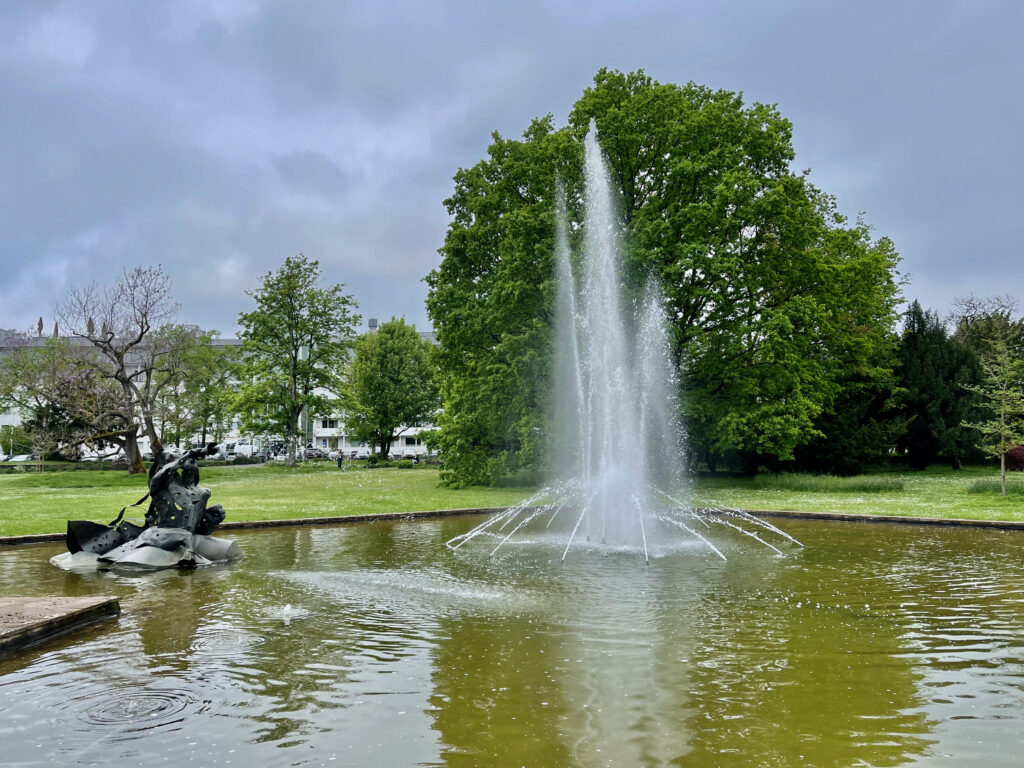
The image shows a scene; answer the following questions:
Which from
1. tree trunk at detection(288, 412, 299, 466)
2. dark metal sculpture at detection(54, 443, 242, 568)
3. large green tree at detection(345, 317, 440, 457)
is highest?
large green tree at detection(345, 317, 440, 457)

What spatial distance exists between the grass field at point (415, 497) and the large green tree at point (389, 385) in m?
22.2

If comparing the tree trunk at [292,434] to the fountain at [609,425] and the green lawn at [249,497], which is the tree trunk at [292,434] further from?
the fountain at [609,425]

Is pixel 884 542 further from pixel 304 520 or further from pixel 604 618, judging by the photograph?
pixel 304 520

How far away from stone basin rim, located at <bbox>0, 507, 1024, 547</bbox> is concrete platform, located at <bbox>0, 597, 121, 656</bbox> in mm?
7211

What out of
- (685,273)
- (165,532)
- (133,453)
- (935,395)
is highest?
(685,273)

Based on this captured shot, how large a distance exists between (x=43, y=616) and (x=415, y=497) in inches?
700

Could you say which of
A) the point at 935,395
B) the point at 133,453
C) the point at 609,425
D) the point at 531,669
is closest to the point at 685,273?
the point at 609,425

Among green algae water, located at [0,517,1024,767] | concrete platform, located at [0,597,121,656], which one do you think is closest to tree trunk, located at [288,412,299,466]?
green algae water, located at [0,517,1024,767]

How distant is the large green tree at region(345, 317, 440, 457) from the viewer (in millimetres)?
59219

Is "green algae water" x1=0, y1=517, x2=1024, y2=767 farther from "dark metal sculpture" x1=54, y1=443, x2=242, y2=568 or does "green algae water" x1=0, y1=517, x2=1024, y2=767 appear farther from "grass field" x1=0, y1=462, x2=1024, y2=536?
"grass field" x1=0, y1=462, x2=1024, y2=536

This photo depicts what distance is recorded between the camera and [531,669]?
680 centimetres

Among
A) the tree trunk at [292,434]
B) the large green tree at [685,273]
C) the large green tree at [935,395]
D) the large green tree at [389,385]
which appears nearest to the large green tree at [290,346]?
the tree trunk at [292,434]

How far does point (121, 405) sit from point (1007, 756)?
4360cm

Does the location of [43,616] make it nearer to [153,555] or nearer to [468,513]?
[153,555]
